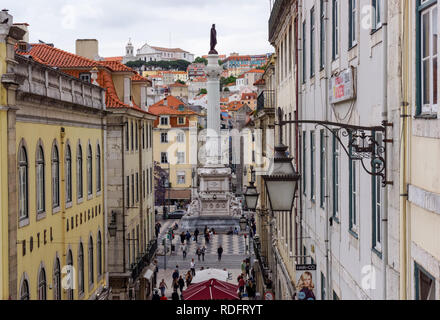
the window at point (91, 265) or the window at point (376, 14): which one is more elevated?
the window at point (376, 14)

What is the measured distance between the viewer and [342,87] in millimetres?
10602

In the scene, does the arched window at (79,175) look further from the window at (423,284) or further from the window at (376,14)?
the window at (423,284)

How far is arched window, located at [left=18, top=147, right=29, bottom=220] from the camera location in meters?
15.1

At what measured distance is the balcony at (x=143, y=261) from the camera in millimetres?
30391

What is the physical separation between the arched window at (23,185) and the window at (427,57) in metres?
10.6

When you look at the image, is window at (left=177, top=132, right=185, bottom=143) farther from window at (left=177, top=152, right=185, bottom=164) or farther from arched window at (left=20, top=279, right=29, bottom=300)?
arched window at (left=20, top=279, right=29, bottom=300)

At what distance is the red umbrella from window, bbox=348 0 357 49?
13626 mm

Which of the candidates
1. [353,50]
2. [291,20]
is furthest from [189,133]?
[353,50]

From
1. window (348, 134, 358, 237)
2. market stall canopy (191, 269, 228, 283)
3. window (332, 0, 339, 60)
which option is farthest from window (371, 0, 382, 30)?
market stall canopy (191, 269, 228, 283)

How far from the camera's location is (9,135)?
1387 centimetres

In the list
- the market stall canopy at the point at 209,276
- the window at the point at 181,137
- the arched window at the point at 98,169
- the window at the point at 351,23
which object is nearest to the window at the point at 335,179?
the window at the point at 351,23

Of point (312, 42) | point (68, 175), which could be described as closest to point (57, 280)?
point (68, 175)
